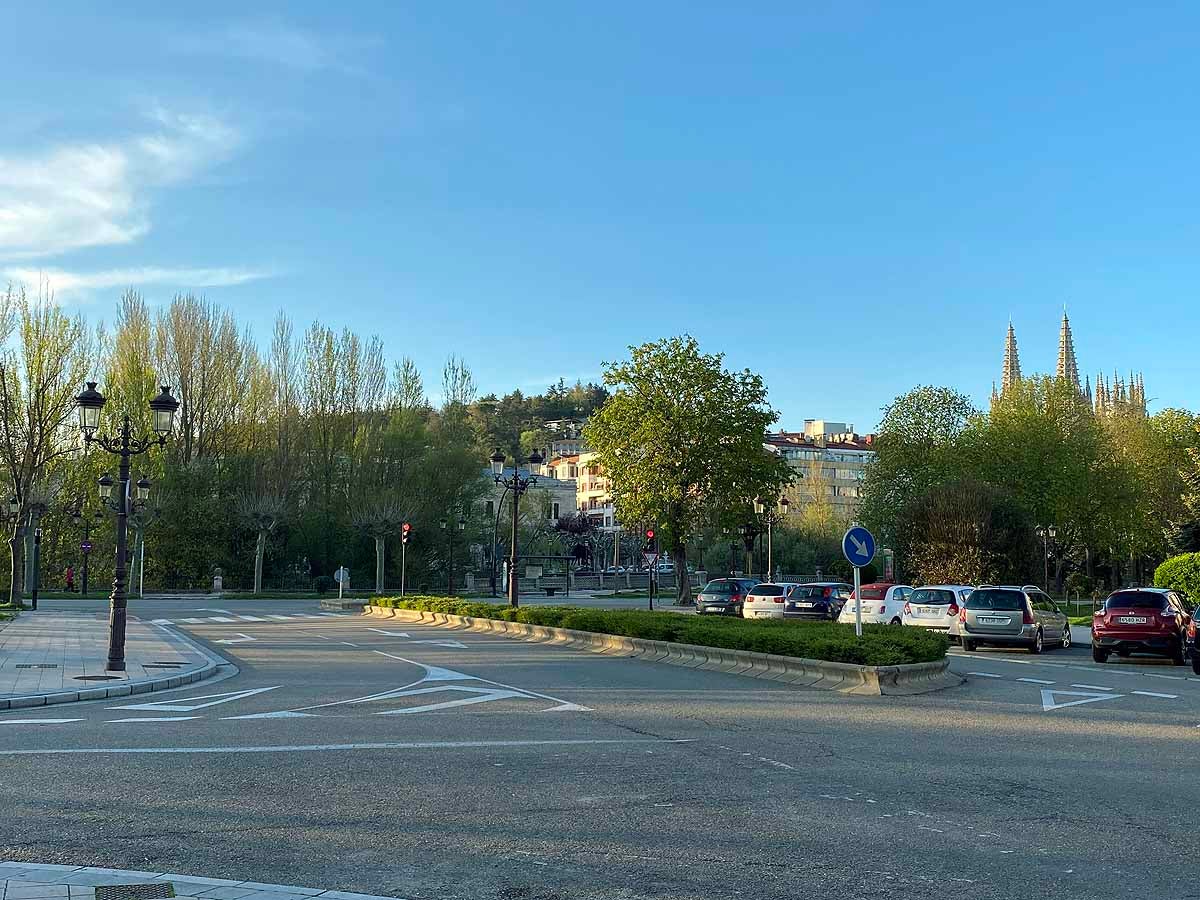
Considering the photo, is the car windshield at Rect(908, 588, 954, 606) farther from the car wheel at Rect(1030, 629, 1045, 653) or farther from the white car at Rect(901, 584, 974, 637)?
the car wheel at Rect(1030, 629, 1045, 653)

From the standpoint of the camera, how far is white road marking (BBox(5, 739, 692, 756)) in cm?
1085

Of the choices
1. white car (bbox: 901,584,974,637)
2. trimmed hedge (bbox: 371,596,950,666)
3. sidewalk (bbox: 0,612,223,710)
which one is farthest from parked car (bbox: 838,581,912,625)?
sidewalk (bbox: 0,612,223,710)

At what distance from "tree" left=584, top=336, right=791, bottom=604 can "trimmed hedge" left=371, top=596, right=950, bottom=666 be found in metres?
18.1

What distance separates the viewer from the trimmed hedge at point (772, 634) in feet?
60.5

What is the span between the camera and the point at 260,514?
214ft

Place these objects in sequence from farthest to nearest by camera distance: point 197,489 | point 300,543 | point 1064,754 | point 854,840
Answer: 1. point 300,543
2. point 197,489
3. point 1064,754
4. point 854,840

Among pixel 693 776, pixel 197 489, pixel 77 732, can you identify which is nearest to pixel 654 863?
pixel 693 776

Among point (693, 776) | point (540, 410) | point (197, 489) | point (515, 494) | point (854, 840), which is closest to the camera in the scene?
point (854, 840)

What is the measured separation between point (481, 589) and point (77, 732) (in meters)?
59.6

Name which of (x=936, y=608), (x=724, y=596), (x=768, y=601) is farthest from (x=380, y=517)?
(x=936, y=608)

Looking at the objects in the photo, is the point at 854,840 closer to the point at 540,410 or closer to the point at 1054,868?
the point at 1054,868

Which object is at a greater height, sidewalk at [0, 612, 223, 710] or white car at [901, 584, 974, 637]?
white car at [901, 584, 974, 637]

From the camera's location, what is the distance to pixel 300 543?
70812 millimetres

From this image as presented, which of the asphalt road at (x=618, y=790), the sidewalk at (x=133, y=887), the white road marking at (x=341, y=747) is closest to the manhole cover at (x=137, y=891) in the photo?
the sidewalk at (x=133, y=887)
